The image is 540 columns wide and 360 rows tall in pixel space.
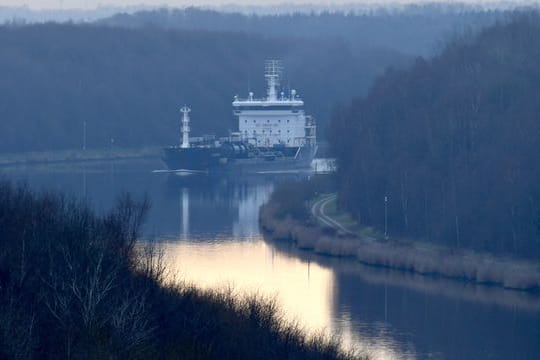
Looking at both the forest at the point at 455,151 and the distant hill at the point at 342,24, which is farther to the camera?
the distant hill at the point at 342,24

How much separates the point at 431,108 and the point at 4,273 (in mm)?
12775

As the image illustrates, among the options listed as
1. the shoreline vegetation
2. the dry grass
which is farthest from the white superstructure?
the dry grass

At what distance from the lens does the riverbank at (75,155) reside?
38.1m

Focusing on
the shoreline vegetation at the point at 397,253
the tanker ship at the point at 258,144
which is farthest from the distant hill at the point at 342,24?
the shoreline vegetation at the point at 397,253

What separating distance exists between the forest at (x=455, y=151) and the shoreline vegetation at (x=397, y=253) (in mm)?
374

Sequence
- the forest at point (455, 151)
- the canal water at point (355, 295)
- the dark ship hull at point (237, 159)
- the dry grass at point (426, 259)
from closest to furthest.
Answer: the canal water at point (355, 295)
the dry grass at point (426, 259)
the forest at point (455, 151)
the dark ship hull at point (237, 159)

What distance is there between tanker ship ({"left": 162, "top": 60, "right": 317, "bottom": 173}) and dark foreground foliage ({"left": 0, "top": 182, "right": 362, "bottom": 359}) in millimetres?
22548

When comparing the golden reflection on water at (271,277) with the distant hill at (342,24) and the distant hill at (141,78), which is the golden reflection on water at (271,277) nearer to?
the distant hill at (141,78)

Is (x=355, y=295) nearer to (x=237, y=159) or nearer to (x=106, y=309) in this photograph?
(x=106, y=309)

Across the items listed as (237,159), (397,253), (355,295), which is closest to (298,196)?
(397,253)

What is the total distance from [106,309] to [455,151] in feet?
38.2

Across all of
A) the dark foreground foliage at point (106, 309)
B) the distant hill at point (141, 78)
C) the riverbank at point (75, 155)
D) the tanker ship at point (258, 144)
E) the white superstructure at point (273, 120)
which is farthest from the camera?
the distant hill at point (141, 78)

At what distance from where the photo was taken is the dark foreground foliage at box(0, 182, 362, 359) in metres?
9.55

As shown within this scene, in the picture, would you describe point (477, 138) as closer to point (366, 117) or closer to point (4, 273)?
point (366, 117)
